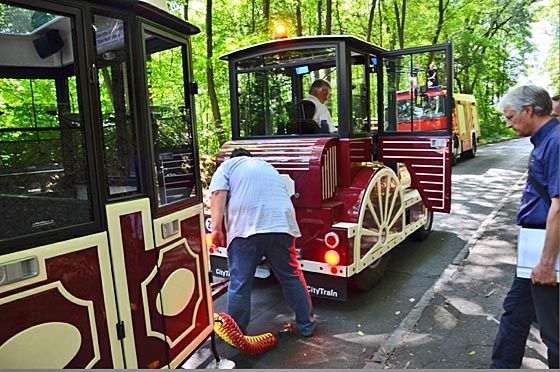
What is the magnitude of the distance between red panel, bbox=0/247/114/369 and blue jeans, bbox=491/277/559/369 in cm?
219

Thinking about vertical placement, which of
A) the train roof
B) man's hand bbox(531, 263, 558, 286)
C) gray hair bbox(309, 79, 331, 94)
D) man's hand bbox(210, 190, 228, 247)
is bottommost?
man's hand bbox(531, 263, 558, 286)

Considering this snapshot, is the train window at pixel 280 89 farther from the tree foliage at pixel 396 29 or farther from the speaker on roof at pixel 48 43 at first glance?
the speaker on roof at pixel 48 43

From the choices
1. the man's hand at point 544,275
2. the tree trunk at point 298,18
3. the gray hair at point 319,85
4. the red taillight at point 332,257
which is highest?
the tree trunk at point 298,18

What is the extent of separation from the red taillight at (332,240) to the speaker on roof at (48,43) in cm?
254

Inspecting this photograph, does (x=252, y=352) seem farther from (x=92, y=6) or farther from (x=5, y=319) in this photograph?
(x=92, y=6)

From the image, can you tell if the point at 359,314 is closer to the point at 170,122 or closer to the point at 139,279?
the point at 139,279

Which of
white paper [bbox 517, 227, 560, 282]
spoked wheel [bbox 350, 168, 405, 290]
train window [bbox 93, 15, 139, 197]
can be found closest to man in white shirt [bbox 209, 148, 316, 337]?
spoked wheel [bbox 350, 168, 405, 290]

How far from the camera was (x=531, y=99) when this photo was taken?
2316mm

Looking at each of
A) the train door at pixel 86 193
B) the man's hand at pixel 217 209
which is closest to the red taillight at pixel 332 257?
the man's hand at pixel 217 209

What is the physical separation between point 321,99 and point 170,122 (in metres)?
2.24

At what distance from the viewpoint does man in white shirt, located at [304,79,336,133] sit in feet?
15.0

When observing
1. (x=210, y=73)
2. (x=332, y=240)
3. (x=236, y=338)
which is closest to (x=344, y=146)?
(x=332, y=240)

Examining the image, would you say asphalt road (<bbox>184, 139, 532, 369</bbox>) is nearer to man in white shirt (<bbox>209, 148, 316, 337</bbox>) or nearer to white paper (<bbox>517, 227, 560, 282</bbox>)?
man in white shirt (<bbox>209, 148, 316, 337</bbox>)

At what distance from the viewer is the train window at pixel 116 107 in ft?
7.16
